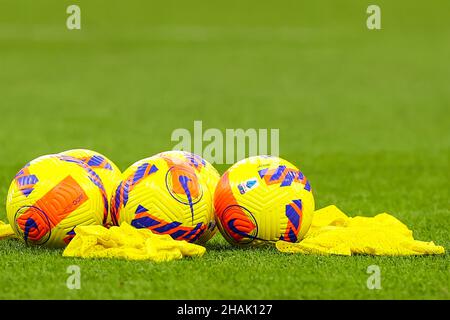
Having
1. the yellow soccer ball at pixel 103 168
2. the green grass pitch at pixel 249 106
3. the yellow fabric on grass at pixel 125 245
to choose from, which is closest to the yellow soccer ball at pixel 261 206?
the green grass pitch at pixel 249 106

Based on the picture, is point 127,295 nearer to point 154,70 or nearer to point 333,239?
point 333,239

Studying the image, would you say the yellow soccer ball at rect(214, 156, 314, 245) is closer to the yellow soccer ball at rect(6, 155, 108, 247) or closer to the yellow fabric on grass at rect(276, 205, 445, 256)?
the yellow fabric on grass at rect(276, 205, 445, 256)

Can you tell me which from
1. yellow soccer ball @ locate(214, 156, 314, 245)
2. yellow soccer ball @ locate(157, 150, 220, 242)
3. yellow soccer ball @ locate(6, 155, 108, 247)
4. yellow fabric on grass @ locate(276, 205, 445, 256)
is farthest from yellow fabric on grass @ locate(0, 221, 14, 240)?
yellow fabric on grass @ locate(276, 205, 445, 256)

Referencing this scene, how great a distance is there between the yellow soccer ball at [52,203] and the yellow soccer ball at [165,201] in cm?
24

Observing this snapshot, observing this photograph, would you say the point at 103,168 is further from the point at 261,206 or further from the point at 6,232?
the point at 261,206

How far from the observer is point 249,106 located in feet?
66.6

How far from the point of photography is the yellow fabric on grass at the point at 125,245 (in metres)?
7.23

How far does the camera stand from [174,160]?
25.8 ft

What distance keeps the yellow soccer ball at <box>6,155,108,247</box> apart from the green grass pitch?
0.67 ft

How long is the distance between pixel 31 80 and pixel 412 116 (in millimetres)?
10146

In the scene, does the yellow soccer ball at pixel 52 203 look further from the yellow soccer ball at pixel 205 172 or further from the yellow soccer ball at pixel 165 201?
the yellow soccer ball at pixel 205 172

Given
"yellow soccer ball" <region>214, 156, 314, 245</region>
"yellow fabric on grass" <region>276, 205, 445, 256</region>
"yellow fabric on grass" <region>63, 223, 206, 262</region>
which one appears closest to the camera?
"yellow fabric on grass" <region>63, 223, 206, 262</region>

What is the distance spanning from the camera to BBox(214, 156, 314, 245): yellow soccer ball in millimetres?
7688

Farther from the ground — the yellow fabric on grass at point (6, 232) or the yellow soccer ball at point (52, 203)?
the yellow soccer ball at point (52, 203)
